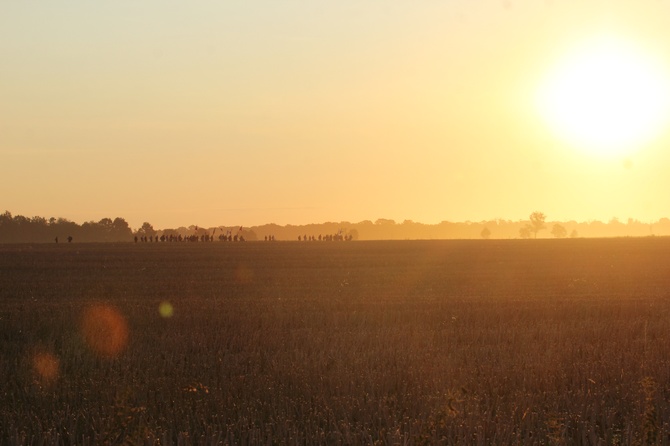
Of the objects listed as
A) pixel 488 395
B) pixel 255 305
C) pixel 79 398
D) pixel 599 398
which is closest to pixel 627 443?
pixel 599 398

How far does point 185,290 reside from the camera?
28.8 meters

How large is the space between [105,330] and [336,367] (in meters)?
6.51

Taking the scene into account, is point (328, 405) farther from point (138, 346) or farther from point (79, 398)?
point (138, 346)

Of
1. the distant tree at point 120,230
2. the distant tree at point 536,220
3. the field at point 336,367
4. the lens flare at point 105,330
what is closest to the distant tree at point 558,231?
the distant tree at point 536,220

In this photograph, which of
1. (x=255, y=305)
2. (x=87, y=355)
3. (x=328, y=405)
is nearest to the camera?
(x=328, y=405)

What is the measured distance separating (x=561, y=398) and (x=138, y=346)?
746cm

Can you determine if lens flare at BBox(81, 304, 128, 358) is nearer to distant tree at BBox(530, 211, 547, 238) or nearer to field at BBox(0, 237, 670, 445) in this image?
field at BBox(0, 237, 670, 445)

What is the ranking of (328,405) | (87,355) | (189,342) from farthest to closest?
(189,342) → (87,355) → (328,405)

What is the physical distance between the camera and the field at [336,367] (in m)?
8.48

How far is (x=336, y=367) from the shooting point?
1177 centimetres

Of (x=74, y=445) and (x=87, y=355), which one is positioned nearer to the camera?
(x=74, y=445)

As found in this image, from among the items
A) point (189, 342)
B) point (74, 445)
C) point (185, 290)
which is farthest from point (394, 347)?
point (185, 290)

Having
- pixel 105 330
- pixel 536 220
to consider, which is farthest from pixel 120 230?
pixel 105 330

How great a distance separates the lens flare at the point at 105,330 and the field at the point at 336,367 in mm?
54
